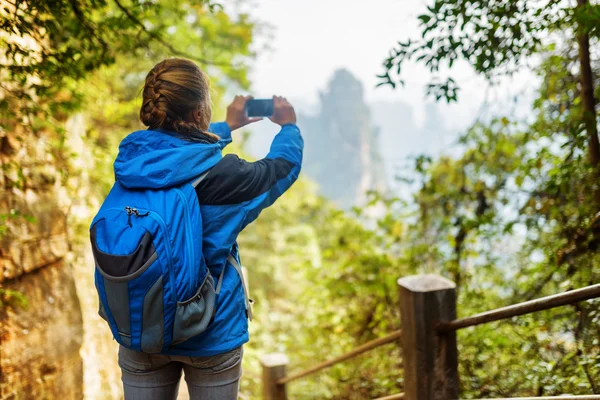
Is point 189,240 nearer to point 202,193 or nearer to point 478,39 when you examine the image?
point 202,193

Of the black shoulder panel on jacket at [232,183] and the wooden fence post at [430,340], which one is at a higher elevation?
the black shoulder panel on jacket at [232,183]

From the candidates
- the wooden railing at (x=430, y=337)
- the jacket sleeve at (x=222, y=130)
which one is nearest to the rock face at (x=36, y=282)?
the jacket sleeve at (x=222, y=130)

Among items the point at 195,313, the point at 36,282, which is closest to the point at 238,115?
the point at 195,313

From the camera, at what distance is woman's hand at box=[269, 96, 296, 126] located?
1.58 m

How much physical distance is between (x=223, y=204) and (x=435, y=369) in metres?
1.23

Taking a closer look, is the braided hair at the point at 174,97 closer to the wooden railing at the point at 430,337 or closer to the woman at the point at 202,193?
the woman at the point at 202,193

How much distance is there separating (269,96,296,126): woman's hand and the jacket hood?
0.34 meters

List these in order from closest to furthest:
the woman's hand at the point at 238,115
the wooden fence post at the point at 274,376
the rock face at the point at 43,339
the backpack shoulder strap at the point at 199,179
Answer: the backpack shoulder strap at the point at 199,179, the woman's hand at the point at 238,115, the rock face at the point at 43,339, the wooden fence post at the point at 274,376

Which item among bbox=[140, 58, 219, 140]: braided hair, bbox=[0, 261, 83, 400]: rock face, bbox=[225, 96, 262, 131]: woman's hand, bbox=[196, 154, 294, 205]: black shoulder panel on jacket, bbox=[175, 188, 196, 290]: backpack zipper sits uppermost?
bbox=[225, 96, 262, 131]: woman's hand

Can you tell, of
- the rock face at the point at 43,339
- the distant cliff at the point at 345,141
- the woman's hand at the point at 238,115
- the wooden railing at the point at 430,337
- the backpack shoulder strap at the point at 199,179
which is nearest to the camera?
the backpack shoulder strap at the point at 199,179

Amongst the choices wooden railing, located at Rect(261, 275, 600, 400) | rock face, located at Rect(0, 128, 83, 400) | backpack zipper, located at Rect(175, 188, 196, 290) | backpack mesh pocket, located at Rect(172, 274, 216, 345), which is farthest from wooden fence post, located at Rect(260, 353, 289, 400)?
backpack zipper, located at Rect(175, 188, 196, 290)

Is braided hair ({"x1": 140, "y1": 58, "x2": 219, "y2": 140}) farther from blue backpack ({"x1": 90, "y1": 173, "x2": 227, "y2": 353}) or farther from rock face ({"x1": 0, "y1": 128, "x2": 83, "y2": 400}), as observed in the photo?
rock face ({"x1": 0, "y1": 128, "x2": 83, "y2": 400})

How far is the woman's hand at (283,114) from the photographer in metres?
1.58

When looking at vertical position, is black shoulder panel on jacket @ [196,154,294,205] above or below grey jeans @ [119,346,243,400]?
above
